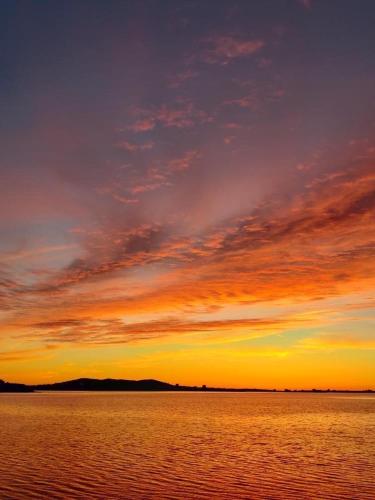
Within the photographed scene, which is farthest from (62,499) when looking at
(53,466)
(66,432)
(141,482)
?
(66,432)

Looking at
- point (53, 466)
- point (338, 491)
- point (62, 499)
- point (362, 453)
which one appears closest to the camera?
point (62, 499)

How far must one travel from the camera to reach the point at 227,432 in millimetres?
68375

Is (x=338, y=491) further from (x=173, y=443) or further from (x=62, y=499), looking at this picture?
(x=173, y=443)

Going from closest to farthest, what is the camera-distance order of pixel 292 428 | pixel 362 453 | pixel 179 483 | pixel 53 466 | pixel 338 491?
pixel 338 491 → pixel 179 483 → pixel 53 466 → pixel 362 453 → pixel 292 428

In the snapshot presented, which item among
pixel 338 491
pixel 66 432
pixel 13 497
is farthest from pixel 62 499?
pixel 66 432

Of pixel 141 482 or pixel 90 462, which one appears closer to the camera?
pixel 141 482

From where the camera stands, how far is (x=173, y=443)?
5456 centimetres

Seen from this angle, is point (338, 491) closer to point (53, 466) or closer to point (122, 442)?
point (53, 466)

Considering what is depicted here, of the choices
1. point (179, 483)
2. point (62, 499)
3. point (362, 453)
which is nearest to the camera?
point (62, 499)

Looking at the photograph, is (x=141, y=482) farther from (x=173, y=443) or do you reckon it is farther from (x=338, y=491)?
(x=173, y=443)

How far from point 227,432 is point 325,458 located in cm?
2616

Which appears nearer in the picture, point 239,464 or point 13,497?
point 13,497

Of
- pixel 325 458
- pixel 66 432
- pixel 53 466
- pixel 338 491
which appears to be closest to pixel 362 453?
pixel 325 458

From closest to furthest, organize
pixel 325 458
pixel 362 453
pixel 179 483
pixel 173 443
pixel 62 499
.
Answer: pixel 62 499, pixel 179 483, pixel 325 458, pixel 362 453, pixel 173 443
